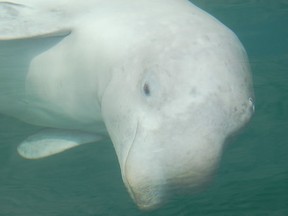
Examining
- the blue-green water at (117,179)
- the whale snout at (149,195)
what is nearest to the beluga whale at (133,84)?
the whale snout at (149,195)

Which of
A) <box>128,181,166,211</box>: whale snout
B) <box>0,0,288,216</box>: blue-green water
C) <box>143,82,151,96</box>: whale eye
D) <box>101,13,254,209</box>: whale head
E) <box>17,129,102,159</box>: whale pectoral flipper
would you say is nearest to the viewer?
<box>101,13,254,209</box>: whale head

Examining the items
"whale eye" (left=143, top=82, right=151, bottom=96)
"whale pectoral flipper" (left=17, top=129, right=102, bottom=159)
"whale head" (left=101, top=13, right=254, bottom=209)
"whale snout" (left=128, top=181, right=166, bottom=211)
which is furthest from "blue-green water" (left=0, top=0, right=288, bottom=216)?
"whale eye" (left=143, top=82, right=151, bottom=96)

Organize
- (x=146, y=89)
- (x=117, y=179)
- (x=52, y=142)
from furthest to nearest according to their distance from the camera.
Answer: (x=52, y=142) → (x=117, y=179) → (x=146, y=89)

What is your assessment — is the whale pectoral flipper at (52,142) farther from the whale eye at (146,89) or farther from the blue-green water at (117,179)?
the whale eye at (146,89)

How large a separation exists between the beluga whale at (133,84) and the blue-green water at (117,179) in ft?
0.82

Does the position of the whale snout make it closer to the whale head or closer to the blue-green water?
the whale head

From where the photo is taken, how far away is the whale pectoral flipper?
23.3 feet

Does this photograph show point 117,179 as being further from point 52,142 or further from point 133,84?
point 133,84

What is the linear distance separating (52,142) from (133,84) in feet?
5.72

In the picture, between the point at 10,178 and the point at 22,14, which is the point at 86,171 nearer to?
the point at 10,178

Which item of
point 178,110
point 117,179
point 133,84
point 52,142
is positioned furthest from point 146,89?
point 52,142

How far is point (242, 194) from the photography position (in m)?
6.79

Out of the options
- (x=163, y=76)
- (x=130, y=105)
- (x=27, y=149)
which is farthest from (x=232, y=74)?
(x=27, y=149)

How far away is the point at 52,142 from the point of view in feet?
23.7
